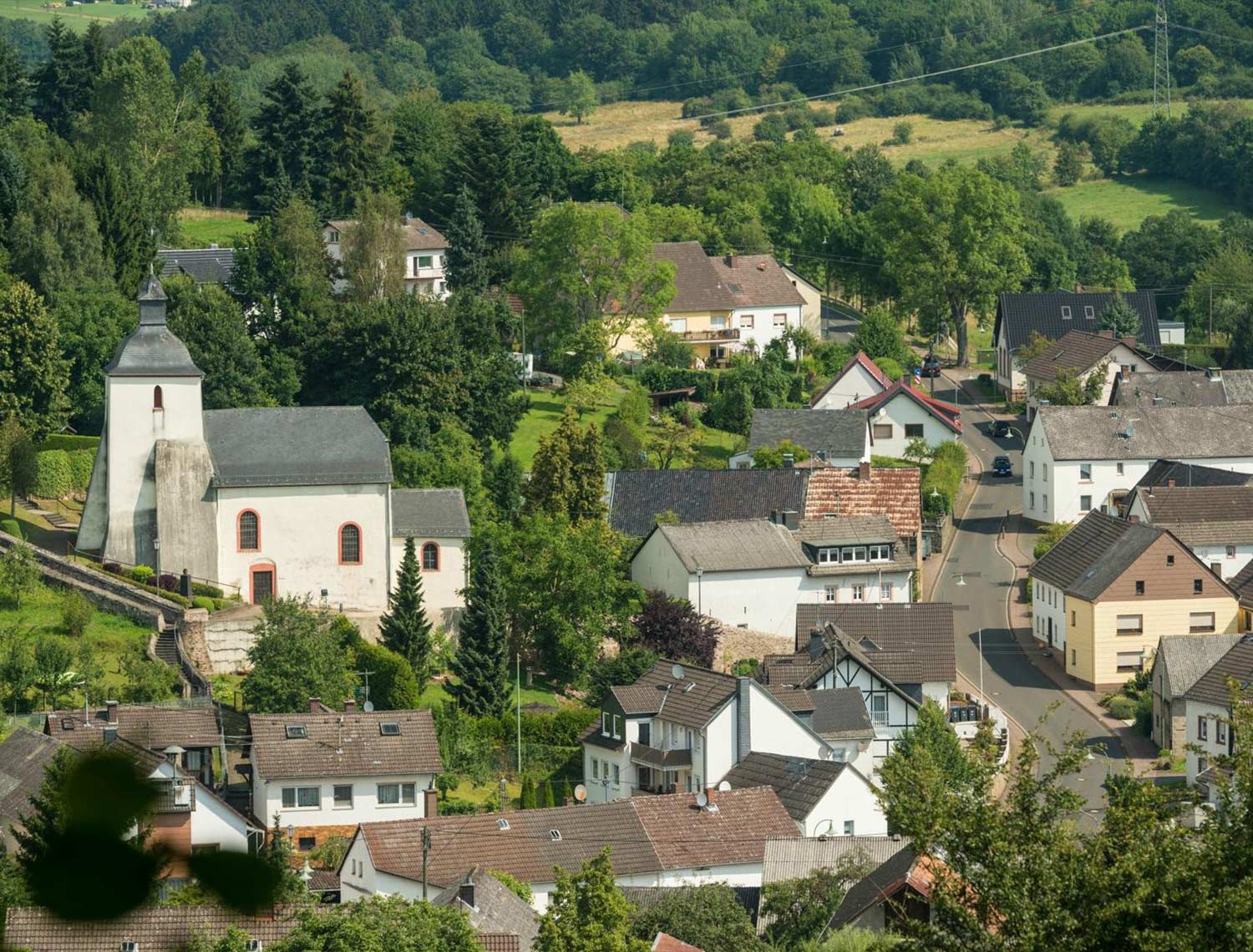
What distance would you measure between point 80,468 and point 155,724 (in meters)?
15.5

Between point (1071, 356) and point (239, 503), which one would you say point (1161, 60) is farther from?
point (239, 503)

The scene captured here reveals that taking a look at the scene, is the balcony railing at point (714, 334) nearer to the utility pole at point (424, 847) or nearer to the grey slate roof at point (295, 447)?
the grey slate roof at point (295, 447)

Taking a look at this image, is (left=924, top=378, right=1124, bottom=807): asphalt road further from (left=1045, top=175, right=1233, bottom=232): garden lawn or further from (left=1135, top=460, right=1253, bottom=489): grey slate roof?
(left=1045, top=175, right=1233, bottom=232): garden lawn

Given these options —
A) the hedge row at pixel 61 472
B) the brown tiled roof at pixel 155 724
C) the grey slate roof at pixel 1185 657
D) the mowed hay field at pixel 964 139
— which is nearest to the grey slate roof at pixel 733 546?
the grey slate roof at pixel 1185 657

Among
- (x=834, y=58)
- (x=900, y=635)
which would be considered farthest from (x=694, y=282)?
(x=834, y=58)

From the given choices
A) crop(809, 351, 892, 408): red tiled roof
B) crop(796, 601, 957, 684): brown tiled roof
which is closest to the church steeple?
crop(796, 601, 957, 684): brown tiled roof

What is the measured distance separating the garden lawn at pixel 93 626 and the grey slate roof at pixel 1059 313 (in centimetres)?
4253

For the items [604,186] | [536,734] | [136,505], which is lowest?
[536,734]

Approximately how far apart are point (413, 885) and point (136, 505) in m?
16.4

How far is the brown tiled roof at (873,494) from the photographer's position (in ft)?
182

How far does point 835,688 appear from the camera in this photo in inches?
1746

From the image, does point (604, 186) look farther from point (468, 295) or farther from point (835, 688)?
point (835, 688)

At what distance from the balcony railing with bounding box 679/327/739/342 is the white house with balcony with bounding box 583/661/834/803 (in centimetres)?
3278

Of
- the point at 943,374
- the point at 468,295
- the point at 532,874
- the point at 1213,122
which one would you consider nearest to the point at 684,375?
the point at 468,295
